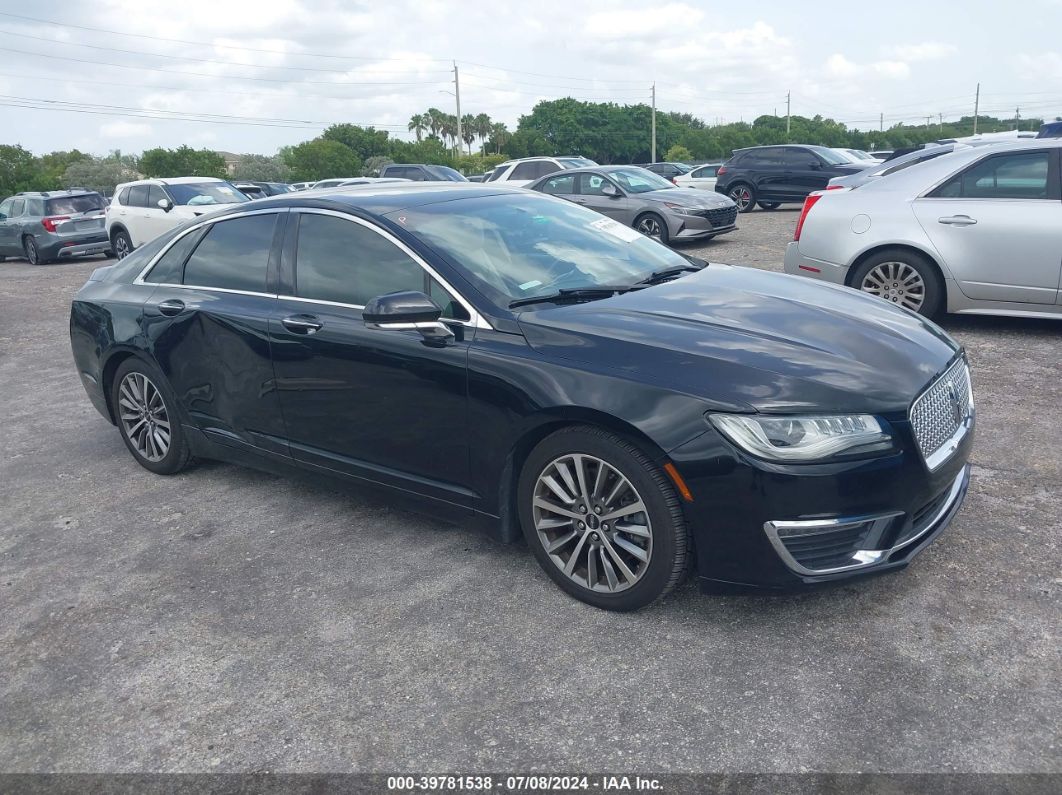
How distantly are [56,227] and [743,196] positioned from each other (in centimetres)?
1528

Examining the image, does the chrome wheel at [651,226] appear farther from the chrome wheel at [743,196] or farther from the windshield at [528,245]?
the windshield at [528,245]

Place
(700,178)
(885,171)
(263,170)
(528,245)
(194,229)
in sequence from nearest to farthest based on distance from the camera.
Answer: (528,245) → (194,229) → (885,171) → (700,178) → (263,170)

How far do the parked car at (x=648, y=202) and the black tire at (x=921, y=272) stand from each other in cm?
679

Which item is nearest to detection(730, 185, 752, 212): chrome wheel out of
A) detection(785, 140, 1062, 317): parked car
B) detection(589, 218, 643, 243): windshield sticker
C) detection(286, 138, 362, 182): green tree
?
detection(785, 140, 1062, 317): parked car

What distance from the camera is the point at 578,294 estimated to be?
387 cm

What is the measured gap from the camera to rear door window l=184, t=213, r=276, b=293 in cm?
454

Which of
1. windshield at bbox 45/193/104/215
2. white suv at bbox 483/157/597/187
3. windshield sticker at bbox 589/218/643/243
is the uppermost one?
white suv at bbox 483/157/597/187

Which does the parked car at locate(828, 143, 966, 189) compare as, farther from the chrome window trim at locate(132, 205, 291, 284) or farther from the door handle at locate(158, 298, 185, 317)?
the door handle at locate(158, 298, 185, 317)

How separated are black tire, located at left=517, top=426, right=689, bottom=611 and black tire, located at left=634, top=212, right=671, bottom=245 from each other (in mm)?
11231

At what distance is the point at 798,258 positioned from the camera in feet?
25.7

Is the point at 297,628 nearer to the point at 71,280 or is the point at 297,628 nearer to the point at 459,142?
the point at 71,280

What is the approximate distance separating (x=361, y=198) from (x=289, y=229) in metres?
0.40

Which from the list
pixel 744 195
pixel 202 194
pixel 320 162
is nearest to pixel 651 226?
pixel 744 195

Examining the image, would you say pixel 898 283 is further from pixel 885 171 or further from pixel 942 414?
pixel 942 414
